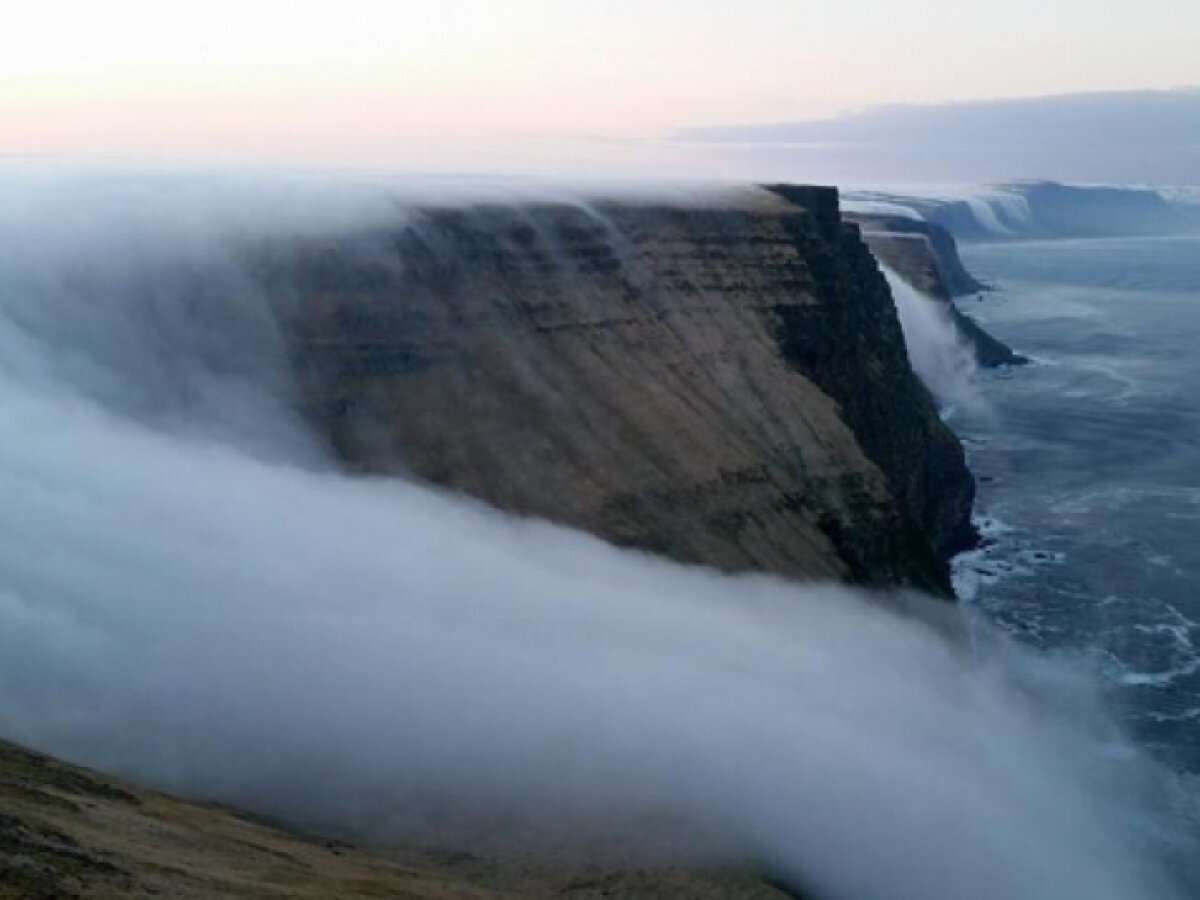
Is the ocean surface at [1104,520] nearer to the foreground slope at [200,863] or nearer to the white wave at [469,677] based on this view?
the white wave at [469,677]

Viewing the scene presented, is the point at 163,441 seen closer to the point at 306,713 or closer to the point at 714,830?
the point at 306,713

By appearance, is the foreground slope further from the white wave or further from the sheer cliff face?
the sheer cliff face

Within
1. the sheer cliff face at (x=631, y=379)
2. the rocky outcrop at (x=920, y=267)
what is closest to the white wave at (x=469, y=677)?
the sheer cliff face at (x=631, y=379)

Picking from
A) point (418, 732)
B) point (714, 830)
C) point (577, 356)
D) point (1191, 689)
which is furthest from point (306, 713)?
point (1191, 689)

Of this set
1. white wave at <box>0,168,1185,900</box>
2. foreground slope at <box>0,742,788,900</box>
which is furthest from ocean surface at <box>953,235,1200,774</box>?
foreground slope at <box>0,742,788,900</box>

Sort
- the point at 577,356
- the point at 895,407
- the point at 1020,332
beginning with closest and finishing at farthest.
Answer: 1. the point at 577,356
2. the point at 895,407
3. the point at 1020,332

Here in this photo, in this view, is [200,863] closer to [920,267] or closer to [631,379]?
[631,379]

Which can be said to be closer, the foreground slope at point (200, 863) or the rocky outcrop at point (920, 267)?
the foreground slope at point (200, 863)
